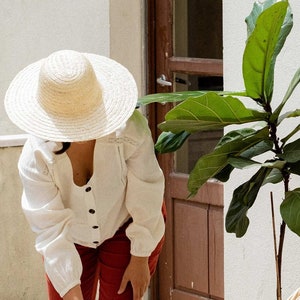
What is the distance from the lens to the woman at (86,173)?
11.9 ft

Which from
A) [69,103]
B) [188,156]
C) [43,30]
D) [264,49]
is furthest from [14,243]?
[264,49]

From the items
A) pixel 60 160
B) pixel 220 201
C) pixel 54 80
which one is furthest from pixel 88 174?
pixel 220 201

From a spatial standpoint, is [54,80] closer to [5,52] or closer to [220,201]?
[220,201]

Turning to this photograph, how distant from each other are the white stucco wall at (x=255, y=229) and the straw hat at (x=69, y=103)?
953 millimetres

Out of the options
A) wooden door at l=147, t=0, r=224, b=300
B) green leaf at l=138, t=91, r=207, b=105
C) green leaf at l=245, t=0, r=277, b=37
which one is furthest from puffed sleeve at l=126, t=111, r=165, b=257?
wooden door at l=147, t=0, r=224, b=300

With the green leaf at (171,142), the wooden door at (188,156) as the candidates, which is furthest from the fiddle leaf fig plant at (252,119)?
the wooden door at (188,156)

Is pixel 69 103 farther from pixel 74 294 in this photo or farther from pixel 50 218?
pixel 74 294

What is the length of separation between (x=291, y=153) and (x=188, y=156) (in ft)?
8.17

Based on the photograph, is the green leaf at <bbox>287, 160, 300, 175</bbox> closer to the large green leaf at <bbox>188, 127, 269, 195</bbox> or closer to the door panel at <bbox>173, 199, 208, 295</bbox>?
the large green leaf at <bbox>188, 127, 269, 195</bbox>

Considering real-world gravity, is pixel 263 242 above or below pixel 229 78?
below

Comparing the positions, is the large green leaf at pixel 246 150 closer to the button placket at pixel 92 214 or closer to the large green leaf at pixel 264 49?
the large green leaf at pixel 264 49

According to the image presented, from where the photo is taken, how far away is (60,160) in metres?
3.76

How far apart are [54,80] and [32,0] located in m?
2.57

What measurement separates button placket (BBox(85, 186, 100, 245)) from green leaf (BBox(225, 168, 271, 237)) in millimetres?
719
